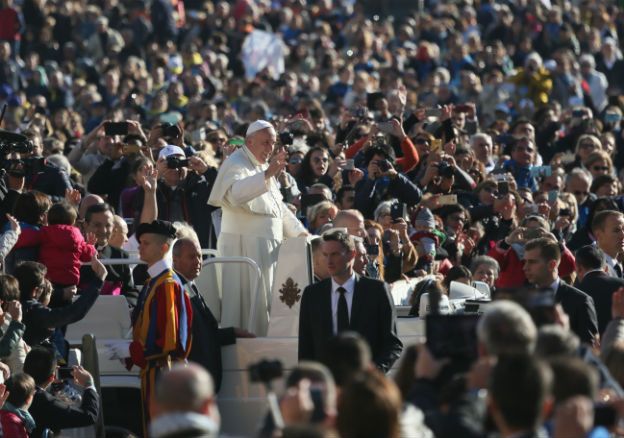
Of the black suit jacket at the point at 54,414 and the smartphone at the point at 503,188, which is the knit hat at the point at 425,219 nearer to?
the smartphone at the point at 503,188

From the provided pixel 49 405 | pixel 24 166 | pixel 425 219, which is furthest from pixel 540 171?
pixel 49 405

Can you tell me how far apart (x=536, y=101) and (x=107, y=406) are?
12650mm

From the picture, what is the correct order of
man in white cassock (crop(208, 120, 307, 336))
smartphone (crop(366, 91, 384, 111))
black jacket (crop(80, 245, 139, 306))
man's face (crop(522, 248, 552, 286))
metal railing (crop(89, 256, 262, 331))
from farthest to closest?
smartphone (crop(366, 91, 384, 111)) → black jacket (crop(80, 245, 139, 306)) → man in white cassock (crop(208, 120, 307, 336)) → metal railing (crop(89, 256, 262, 331)) → man's face (crop(522, 248, 552, 286))

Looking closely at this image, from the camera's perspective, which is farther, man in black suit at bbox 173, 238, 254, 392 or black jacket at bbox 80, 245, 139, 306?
black jacket at bbox 80, 245, 139, 306

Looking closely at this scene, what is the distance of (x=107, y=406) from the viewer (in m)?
14.2

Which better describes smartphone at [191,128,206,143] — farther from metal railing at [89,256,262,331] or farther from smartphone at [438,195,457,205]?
metal railing at [89,256,262,331]

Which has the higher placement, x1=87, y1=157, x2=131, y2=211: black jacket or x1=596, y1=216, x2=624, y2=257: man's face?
x1=87, y1=157, x2=131, y2=211: black jacket

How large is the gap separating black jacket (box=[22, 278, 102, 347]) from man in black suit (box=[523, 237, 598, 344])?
2953 mm

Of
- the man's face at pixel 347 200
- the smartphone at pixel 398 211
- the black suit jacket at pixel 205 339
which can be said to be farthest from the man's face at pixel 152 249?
the man's face at pixel 347 200

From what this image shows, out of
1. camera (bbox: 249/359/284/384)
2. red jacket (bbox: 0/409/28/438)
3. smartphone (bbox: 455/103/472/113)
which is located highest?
smartphone (bbox: 455/103/472/113)

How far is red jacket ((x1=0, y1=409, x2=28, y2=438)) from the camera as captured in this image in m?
11.6

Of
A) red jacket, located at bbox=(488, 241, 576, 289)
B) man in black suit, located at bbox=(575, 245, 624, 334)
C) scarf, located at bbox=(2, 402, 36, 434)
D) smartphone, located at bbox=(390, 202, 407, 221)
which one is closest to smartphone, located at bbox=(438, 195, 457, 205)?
smartphone, located at bbox=(390, 202, 407, 221)

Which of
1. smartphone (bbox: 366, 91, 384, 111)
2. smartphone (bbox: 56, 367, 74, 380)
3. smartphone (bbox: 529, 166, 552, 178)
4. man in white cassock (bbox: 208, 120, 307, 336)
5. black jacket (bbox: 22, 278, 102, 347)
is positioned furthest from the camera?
smartphone (bbox: 366, 91, 384, 111)

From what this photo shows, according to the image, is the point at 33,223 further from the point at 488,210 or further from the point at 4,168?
the point at 488,210
